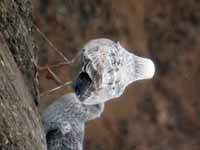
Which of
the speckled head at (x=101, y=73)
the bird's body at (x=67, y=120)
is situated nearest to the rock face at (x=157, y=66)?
the bird's body at (x=67, y=120)

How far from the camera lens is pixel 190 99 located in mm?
5184

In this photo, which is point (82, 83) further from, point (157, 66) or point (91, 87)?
point (157, 66)

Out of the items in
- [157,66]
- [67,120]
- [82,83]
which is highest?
[82,83]

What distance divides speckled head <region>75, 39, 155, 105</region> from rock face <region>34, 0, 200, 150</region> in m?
2.44

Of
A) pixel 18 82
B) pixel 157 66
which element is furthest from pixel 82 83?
pixel 157 66

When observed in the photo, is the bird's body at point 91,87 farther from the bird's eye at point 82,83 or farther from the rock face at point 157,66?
the rock face at point 157,66

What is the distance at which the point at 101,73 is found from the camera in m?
1.92

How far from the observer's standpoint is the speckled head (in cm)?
191

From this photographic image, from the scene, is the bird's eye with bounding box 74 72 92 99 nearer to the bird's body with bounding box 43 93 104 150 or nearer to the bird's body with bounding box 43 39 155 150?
the bird's body with bounding box 43 39 155 150

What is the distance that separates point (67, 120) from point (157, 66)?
295 centimetres

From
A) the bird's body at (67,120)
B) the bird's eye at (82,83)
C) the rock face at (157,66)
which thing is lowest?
the rock face at (157,66)

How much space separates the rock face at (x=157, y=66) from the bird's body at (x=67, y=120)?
2264 mm

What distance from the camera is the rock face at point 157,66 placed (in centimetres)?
458

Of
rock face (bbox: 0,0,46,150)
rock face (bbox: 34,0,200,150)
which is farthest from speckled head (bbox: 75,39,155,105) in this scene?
rock face (bbox: 34,0,200,150)
